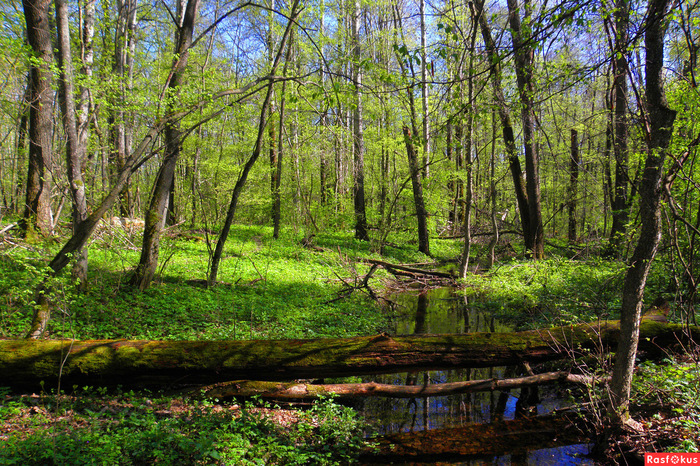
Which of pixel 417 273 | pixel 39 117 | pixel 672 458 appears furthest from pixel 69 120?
pixel 417 273

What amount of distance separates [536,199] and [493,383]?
8039 millimetres

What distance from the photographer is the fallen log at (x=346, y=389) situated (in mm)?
4461

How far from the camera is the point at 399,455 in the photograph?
3.89m

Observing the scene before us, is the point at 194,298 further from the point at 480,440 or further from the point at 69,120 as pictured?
the point at 480,440

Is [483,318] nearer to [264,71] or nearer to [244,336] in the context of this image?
[244,336]

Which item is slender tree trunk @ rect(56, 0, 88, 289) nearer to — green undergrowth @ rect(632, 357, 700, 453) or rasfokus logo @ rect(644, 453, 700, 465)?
rasfokus logo @ rect(644, 453, 700, 465)

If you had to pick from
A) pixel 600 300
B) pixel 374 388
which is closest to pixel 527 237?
pixel 600 300

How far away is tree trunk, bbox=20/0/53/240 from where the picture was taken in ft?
20.1

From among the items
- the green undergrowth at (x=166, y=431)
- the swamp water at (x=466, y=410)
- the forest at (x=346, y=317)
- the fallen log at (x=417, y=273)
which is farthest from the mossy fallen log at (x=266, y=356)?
the fallen log at (x=417, y=273)

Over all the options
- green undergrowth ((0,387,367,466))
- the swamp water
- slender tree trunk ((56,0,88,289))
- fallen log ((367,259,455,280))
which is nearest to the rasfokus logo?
the swamp water

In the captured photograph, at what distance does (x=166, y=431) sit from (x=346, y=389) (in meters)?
2.00

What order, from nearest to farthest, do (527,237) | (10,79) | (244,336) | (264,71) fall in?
(244,336)
(10,79)
(527,237)
(264,71)

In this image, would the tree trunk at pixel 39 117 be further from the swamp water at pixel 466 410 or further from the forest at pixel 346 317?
the swamp water at pixel 466 410

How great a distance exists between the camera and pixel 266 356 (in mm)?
4438
